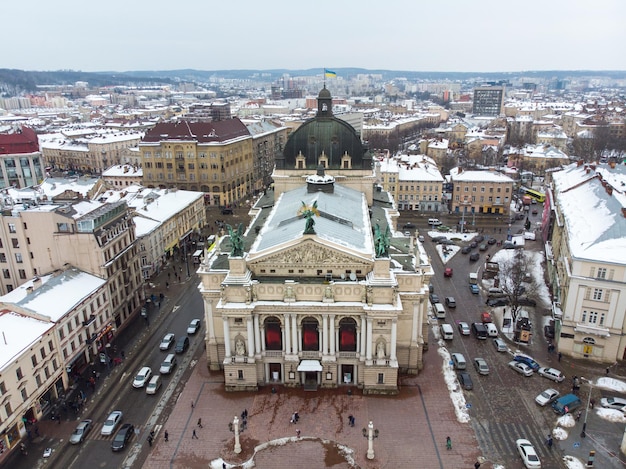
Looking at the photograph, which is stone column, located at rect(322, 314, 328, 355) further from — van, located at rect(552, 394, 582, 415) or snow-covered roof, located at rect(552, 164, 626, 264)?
snow-covered roof, located at rect(552, 164, 626, 264)

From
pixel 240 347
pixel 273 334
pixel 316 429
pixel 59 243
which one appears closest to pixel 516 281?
pixel 273 334

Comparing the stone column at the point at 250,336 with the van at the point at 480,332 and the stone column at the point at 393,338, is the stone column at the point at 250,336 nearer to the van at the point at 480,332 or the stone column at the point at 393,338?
the stone column at the point at 393,338

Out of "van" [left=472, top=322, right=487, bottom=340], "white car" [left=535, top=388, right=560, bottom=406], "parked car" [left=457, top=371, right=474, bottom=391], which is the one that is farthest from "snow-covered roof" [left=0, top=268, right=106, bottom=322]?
"white car" [left=535, top=388, right=560, bottom=406]

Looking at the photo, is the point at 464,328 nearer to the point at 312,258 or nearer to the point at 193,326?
the point at 312,258

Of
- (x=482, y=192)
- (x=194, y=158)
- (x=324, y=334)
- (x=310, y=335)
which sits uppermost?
(x=194, y=158)

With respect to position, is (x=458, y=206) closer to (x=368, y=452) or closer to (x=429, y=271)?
(x=429, y=271)

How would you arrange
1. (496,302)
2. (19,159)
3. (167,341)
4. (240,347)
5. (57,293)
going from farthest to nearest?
1. (19,159)
2. (496,302)
3. (167,341)
4. (57,293)
5. (240,347)

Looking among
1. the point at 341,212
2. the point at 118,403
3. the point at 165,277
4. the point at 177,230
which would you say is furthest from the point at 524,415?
the point at 177,230
